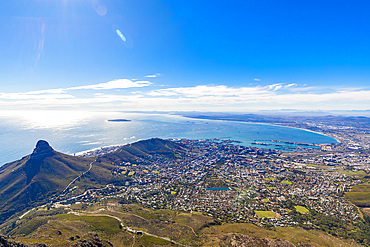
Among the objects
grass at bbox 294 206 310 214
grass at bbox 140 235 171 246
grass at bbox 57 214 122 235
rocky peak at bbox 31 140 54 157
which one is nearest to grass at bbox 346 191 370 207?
grass at bbox 294 206 310 214

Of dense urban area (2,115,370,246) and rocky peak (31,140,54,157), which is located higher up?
rocky peak (31,140,54,157)

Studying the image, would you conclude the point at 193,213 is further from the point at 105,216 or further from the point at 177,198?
the point at 105,216

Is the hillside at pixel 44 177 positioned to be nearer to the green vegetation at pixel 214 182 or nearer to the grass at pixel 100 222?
the grass at pixel 100 222

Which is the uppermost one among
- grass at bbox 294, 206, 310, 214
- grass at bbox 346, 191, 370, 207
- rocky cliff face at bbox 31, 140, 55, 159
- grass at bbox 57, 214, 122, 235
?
rocky cliff face at bbox 31, 140, 55, 159

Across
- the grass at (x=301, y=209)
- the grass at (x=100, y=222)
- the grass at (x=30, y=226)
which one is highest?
the grass at (x=301, y=209)

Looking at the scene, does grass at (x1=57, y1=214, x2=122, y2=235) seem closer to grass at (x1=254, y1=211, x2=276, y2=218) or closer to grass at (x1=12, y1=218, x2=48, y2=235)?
grass at (x1=12, y1=218, x2=48, y2=235)

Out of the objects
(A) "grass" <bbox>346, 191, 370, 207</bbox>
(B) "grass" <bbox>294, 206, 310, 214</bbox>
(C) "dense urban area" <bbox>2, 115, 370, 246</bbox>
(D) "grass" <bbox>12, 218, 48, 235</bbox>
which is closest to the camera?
(D) "grass" <bbox>12, 218, 48, 235</bbox>

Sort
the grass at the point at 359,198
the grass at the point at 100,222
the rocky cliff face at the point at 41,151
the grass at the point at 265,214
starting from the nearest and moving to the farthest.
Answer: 1. the grass at the point at 100,222
2. the grass at the point at 265,214
3. the grass at the point at 359,198
4. the rocky cliff face at the point at 41,151

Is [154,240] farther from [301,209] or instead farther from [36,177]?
[36,177]

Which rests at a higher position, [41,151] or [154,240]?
[41,151]

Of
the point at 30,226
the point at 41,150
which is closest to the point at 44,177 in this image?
the point at 41,150

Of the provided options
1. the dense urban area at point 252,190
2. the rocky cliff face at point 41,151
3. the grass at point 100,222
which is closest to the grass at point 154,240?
the dense urban area at point 252,190
